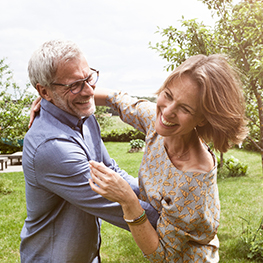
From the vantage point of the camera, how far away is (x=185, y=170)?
1.96m

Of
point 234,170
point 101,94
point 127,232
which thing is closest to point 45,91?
point 101,94

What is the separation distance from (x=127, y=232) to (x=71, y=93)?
4997 millimetres

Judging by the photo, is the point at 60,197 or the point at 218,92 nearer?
the point at 218,92

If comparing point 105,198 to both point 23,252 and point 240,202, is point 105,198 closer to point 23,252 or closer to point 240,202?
point 23,252

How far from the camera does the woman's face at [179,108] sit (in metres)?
1.93

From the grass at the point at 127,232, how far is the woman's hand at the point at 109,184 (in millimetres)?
3830

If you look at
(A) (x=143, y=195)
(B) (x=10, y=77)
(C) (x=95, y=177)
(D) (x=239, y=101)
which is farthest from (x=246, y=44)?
(B) (x=10, y=77)

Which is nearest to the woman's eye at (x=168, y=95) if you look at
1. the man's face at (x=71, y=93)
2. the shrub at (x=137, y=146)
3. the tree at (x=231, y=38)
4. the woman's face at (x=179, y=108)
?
the woman's face at (x=179, y=108)

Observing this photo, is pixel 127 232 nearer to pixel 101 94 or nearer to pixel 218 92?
pixel 101 94

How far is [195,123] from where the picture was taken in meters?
2.03

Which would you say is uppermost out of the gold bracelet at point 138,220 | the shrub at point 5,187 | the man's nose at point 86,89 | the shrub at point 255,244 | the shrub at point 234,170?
the man's nose at point 86,89

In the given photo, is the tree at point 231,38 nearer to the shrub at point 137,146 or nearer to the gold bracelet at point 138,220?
the gold bracelet at point 138,220

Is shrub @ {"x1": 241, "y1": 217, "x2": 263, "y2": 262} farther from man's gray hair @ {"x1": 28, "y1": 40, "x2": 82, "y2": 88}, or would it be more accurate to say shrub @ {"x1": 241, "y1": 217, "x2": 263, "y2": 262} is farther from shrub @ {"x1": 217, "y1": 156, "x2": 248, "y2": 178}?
→ shrub @ {"x1": 217, "y1": 156, "x2": 248, "y2": 178}

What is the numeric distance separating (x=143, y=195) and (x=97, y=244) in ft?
1.82
